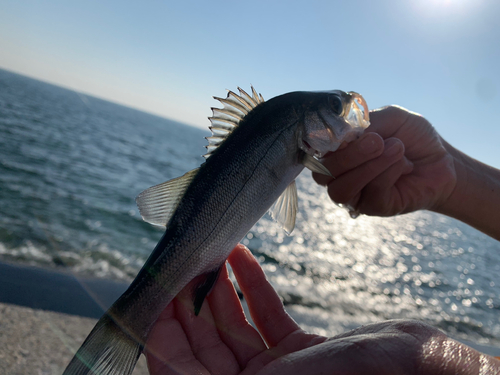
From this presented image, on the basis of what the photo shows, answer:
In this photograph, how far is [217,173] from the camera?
2.38m

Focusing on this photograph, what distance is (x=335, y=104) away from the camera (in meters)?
2.86

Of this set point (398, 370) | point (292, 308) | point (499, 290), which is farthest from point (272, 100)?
point (499, 290)

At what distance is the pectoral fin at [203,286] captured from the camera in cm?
239

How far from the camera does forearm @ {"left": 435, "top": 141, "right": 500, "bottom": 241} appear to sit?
3818 mm

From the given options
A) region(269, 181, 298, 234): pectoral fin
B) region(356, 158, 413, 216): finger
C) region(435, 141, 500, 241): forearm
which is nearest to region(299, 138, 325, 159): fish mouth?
region(269, 181, 298, 234): pectoral fin

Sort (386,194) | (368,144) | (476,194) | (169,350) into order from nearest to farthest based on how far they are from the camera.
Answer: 1. (169,350)
2. (368,144)
3. (386,194)
4. (476,194)

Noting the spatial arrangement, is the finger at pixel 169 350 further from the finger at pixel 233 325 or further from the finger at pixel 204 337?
the finger at pixel 233 325

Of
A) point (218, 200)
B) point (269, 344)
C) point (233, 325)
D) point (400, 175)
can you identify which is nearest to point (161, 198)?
point (218, 200)

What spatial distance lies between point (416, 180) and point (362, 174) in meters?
0.92

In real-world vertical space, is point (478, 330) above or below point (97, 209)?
above

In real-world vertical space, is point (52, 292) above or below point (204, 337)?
below

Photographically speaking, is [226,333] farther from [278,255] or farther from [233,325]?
[278,255]

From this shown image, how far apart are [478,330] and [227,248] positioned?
10.2m

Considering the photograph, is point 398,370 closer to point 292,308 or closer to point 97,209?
point 292,308
